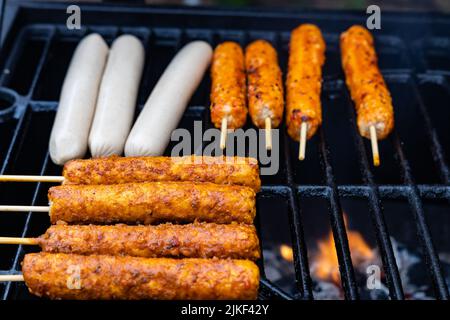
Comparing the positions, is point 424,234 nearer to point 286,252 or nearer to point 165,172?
point 286,252

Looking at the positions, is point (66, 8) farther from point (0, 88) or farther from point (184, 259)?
point (184, 259)

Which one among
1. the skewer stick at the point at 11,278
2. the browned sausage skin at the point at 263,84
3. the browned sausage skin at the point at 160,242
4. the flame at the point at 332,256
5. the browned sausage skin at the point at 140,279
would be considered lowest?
the browned sausage skin at the point at 140,279

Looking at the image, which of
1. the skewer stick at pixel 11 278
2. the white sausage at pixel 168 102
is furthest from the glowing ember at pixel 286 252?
the skewer stick at pixel 11 278

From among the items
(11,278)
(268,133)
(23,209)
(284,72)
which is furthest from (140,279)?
(284,72)

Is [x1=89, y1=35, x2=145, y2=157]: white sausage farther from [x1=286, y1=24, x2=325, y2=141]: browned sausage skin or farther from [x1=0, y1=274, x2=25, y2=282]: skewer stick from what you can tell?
[x1=286, y1=24, x2=325, y2=141]: browned sausage skin

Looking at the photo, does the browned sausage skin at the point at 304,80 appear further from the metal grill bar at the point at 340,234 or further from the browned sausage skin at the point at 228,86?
the browned sausage skin at the point at 228,86
